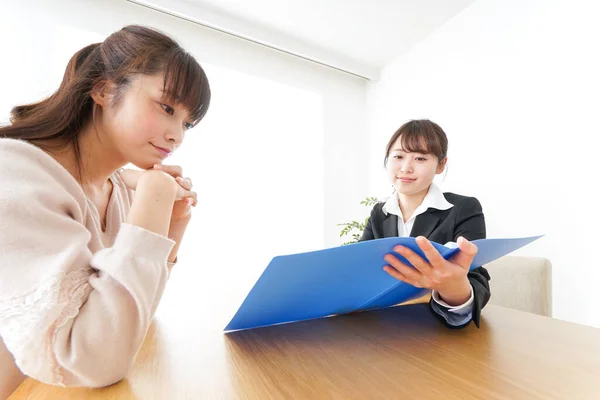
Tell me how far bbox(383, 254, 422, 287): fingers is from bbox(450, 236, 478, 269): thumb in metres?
0.07

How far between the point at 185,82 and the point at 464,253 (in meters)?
0.58

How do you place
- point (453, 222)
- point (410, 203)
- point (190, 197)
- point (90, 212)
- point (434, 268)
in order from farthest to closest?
point (410, 203), point (453, 222), point (190, 197), point (90, 212), point (434, 268)

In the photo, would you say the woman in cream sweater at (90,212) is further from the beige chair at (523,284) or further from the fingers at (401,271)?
the beige chair at (523,284)

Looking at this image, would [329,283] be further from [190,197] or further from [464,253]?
[190,197]

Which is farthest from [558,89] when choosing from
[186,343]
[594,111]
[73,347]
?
[73,347]

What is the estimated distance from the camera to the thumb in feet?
1.43

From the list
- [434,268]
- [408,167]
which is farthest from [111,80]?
[408,167]

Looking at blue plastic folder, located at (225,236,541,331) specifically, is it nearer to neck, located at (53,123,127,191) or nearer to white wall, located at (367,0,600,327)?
neck, located at (53,123,127,191)

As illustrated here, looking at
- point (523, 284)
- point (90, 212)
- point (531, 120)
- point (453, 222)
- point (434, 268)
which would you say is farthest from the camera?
point (531, 120)

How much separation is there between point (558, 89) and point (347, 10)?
153 centimetres

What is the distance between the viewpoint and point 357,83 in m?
3.52

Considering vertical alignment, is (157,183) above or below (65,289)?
above

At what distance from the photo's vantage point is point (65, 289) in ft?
1.19

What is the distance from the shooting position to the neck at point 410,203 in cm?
124
